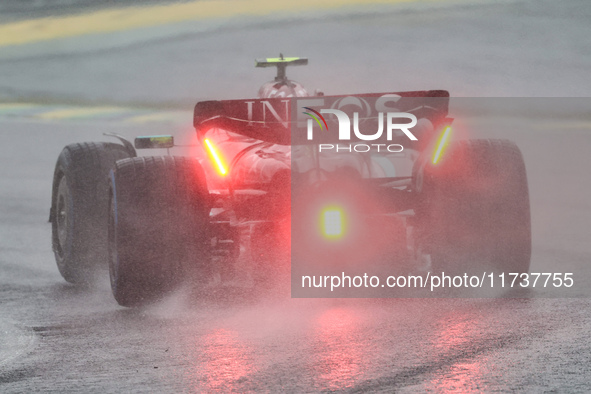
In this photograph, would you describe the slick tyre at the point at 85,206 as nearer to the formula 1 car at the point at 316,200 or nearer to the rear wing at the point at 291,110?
the formula 1 car at the point at 316,200

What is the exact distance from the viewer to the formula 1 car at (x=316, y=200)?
5.94m

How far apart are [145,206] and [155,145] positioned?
1299mm

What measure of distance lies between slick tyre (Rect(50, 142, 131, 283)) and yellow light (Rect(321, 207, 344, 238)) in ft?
6.60

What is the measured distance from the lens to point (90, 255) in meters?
7.40

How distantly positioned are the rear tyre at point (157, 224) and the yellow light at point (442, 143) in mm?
1520

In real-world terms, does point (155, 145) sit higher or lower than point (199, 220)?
higher

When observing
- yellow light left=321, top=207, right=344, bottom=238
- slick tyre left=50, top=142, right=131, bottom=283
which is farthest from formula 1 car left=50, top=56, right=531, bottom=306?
slick tyre left=50, top=142, right=131, bottom=283

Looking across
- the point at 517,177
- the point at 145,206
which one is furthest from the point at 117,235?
the point at 517,177

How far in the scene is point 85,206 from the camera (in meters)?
7.29

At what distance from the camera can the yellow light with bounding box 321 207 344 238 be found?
20.5 feet

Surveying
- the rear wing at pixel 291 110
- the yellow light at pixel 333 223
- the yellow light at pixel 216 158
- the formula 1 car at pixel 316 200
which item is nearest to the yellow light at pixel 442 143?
the formula 1 car at pixel 316 200

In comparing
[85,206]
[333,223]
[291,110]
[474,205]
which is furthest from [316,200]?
[85,206]

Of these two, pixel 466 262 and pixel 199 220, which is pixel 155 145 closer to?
pixel 199 220

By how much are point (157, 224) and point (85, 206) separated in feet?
5.28
